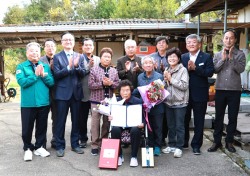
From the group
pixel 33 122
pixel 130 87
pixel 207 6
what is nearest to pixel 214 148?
pixel 130 87

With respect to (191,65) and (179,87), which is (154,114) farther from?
(191,65)

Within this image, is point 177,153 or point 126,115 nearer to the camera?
point 126,115

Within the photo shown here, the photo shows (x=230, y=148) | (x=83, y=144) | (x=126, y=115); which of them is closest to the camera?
(x=126, y=115)

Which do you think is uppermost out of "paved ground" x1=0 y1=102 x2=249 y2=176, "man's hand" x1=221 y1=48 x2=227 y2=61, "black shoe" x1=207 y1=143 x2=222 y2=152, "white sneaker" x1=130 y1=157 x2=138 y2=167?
"man's hand" x1=221 y1=48 x2=227 y2=61

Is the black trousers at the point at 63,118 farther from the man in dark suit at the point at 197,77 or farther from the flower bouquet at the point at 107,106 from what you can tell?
the man in dark suit at the point at 197,77

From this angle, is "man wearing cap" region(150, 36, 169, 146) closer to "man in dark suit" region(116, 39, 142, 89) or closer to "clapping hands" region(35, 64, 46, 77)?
"man in dark suit" region(116, 39, 142, 89)

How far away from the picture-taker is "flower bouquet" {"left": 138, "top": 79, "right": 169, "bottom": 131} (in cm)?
461

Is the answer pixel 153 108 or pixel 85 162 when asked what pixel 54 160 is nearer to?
pixel 85 162

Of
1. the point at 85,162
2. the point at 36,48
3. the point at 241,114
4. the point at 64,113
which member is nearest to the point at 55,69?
the point at 36,48

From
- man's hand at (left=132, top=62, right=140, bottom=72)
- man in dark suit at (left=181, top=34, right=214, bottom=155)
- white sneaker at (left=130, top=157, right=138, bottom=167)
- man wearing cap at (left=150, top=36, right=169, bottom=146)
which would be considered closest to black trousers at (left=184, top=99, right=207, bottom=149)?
man in dark suit at (left=181, top=34, right=214, bottom=155)

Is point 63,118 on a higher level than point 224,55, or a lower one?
lower

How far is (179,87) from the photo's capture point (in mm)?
4711

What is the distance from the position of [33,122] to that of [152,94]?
6.32 ft

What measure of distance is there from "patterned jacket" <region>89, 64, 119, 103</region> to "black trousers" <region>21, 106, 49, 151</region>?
79 cm
